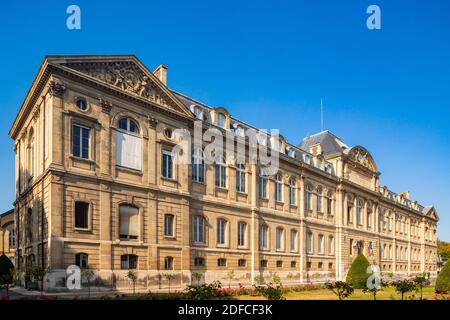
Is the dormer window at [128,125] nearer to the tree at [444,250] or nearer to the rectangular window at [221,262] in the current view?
the rectangular window at [221,262]

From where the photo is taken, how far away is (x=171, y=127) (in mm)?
32812

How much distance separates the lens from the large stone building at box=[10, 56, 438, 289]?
26219 mm

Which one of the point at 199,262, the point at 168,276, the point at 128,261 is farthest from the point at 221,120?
the point at 128,261

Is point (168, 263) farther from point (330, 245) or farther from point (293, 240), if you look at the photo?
point (330, 245)

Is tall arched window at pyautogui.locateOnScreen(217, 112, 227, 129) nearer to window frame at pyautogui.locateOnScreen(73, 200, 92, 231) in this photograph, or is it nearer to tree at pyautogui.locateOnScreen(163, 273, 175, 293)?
tree at pyautogui.locateOnScreen(163, 273, 175, 293)

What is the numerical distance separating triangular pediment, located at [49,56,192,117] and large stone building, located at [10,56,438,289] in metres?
0.08

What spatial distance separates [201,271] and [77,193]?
39.5 feet

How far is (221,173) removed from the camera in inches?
1455

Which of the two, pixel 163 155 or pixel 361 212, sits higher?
pixel 163 155

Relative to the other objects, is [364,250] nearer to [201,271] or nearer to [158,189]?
[201,271]

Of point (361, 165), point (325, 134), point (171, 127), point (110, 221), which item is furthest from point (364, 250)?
point (110, 221)

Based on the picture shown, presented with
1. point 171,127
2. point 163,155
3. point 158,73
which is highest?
point 158,73

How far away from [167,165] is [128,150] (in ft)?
11.9

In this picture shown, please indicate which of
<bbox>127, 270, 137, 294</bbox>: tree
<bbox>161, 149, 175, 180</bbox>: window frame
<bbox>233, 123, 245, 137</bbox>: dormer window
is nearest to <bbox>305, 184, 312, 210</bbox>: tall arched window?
<bbox>233, 123, 245, 137</bbox>: dormer window
